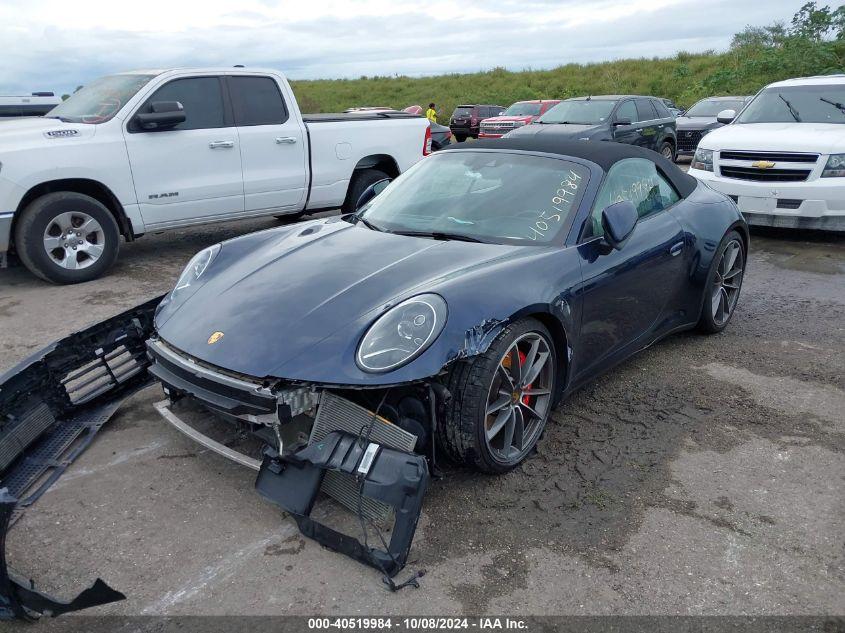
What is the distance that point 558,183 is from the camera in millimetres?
3938

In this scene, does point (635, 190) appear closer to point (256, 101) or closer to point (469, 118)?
point (256, 101)

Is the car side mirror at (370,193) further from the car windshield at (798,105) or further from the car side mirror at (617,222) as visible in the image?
the car windshield at (798,105)

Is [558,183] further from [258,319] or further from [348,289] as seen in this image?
[258,319]

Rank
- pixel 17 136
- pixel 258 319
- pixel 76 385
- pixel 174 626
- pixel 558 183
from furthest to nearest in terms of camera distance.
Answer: pixel 17 136
pixel 558 183
pixel 76 385
pixel 258 319
pixel 174 626

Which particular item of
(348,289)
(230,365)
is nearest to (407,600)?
(230,365)

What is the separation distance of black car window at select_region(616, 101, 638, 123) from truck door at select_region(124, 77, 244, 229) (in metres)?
8.43

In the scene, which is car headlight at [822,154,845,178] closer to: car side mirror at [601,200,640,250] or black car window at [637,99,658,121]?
car side mirror at [601,200,640,250]

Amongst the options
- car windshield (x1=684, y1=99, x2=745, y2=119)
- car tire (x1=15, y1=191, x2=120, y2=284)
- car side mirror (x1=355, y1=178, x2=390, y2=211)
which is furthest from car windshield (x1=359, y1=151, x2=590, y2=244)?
car windshield (x1=684, y1=99, x2=745, y2=119)

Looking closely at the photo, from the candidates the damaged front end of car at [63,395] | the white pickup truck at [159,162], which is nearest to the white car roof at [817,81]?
the white pickup truck at [159,162]

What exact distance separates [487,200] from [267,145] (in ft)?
14.0

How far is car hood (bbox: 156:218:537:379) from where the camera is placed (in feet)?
9.66

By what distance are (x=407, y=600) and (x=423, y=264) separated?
5.08ft

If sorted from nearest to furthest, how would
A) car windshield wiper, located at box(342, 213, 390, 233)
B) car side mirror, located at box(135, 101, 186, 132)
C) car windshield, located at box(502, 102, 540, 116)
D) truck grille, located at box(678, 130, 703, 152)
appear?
car windshield wiper, located at box(342, 213, 390, 233)
car side mirror, located at box(135, 101, 186, 132)
truck grille, located at box(678, 130, 703, 152)
car windshield, located at box(502, 102, 540, 116)

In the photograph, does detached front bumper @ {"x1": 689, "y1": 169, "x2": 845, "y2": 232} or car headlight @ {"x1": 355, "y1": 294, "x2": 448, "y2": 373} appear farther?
detached front bumper @ {"x1": 689, "y1": 169, "x2": 845, "y2": 232}
